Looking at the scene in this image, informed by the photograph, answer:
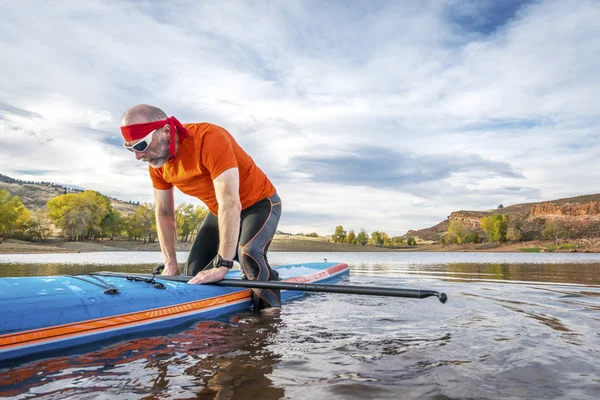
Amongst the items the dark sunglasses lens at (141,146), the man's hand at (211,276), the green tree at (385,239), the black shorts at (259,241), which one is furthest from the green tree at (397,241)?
the dark sunglasses lens at (141,146)

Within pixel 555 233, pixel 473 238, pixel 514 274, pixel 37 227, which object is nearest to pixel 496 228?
pixel 473 238

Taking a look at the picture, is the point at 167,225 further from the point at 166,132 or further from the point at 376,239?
the point at 376,239

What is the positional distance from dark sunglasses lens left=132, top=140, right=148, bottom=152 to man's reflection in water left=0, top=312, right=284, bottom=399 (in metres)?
1.95

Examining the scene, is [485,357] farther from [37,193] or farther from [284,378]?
[37,193]

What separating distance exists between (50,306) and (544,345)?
14.3 feet

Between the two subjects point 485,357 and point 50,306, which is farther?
point 50,306

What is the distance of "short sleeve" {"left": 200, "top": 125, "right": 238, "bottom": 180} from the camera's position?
4648 millimetres

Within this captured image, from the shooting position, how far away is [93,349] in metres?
3.62

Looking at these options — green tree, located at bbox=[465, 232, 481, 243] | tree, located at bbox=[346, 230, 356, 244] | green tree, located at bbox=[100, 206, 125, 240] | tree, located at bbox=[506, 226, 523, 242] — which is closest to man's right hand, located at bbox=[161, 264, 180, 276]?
green tree, located at bbox=[100, 206, 125, 240]

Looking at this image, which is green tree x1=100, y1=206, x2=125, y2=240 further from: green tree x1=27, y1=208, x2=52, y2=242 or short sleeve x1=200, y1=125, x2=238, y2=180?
short sleeve x1=200, y1=125, x2=238, y2=180

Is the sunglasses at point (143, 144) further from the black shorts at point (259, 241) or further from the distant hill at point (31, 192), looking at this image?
the distant hill at point (31, 192)

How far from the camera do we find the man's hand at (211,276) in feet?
15.8

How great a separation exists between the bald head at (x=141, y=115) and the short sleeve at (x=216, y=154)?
574 millimetres

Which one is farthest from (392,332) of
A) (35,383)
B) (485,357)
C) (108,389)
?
(35,383)
